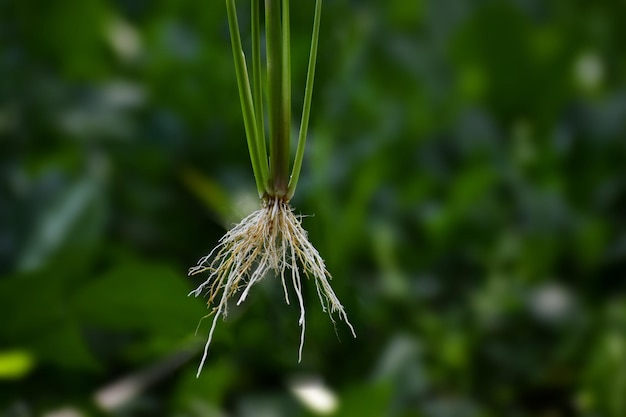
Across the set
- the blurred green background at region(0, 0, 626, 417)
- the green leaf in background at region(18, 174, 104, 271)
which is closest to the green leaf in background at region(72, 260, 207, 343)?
the blurred green background at region(0, 0, 626, 417)

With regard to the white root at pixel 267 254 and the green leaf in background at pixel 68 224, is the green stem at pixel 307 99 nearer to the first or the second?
the white root at pixel 267 254

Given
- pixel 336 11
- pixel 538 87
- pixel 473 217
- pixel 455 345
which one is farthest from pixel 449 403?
pixel 538 87

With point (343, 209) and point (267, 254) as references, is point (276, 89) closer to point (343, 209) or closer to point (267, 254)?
point (267, 254)

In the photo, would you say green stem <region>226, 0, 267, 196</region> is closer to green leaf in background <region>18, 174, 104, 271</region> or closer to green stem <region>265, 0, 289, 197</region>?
green stem <region>265, 0, 289, 197</region>

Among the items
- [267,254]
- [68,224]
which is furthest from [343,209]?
[267,254]

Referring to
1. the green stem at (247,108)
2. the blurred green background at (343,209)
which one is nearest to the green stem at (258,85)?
the green stem at (247,108)

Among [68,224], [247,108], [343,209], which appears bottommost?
[247,108]
